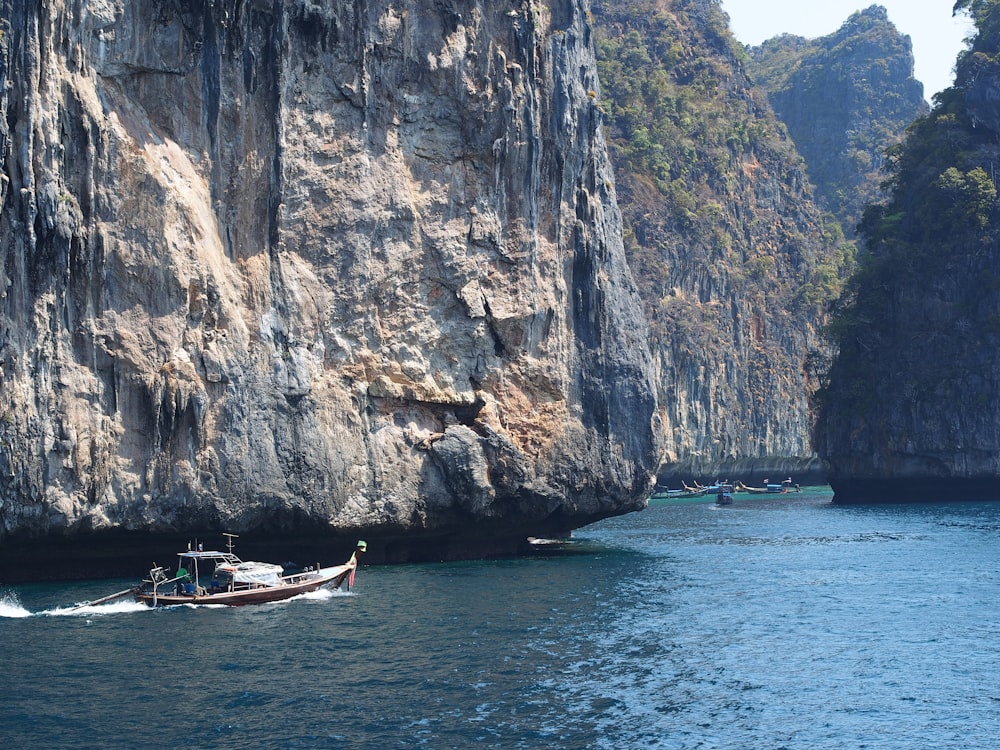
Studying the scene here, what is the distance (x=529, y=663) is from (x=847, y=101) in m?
151

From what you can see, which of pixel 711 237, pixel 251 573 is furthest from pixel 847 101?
pixel 251 573

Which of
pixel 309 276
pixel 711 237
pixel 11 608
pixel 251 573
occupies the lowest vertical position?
pixel 11 608

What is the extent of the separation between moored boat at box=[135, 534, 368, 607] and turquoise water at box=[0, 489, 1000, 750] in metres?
0.60

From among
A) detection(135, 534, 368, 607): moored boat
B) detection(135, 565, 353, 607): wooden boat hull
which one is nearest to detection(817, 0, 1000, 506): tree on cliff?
detection(135, 534, 368, 607): moored boat

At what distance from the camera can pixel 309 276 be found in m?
37.6

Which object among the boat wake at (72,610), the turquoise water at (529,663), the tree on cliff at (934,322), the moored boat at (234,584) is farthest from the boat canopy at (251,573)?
the tree on cliff at (934,322)

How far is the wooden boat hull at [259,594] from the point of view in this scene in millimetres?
31562

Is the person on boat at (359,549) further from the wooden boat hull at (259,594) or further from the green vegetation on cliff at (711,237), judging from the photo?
the green vegetation on cliff at (711,237)

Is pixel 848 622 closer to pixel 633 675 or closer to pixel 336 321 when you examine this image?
pixel 633 675

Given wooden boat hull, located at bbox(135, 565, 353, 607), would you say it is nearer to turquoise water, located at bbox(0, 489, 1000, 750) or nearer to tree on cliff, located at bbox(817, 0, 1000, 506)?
turquoise water, located at bbox(0, 489, 1000, 750)

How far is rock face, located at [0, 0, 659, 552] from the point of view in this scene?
3294 cm

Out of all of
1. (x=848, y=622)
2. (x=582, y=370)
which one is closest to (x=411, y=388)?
(x=582, y=370)

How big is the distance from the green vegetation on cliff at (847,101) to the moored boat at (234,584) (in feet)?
401

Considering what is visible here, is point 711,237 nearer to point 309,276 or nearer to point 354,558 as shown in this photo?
point 309,276
